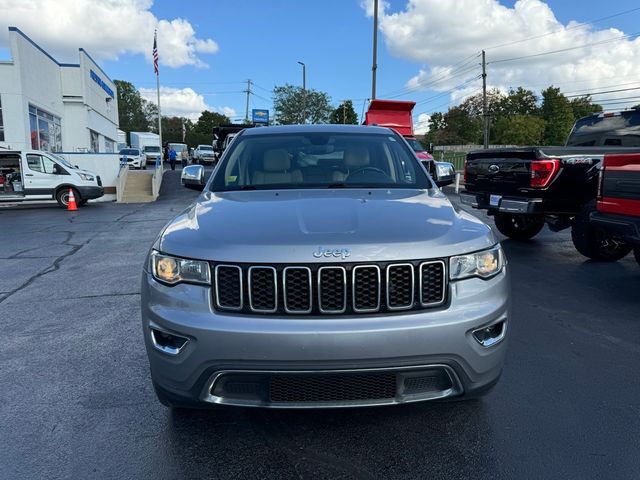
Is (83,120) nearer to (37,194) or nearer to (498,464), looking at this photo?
(37,194)

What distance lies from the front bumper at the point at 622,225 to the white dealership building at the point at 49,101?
2296cm

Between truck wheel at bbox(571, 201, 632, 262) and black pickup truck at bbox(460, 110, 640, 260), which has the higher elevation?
black pickup truck at bbox(460, 110, 640, 260)

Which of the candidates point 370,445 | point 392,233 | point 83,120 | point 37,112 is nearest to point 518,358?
point 370,445

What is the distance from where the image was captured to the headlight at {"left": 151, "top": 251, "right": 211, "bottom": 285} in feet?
7.75

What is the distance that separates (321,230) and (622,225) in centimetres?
419

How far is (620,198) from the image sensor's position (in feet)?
17.3

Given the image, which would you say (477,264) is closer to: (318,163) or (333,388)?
(333,388)

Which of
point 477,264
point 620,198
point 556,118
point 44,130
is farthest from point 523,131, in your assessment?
point 477,264

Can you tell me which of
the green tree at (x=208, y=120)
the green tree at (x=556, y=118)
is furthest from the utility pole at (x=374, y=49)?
the green tree at (x=208, y=120)

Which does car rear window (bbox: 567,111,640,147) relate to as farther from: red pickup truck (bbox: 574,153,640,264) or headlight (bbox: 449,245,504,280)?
headlight (bbox: 449,245,504,280)

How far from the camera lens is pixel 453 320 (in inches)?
90.7

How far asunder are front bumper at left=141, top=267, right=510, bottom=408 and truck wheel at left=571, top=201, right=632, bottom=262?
559 centimetres

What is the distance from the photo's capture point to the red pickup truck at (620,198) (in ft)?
16.6

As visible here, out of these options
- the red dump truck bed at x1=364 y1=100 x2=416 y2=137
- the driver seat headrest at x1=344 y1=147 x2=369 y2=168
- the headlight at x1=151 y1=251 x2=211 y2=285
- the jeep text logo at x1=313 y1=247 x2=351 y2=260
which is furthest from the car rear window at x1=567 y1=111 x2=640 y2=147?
the red dump truck bed at x1=364 y1=100 x2=416 y2=137
